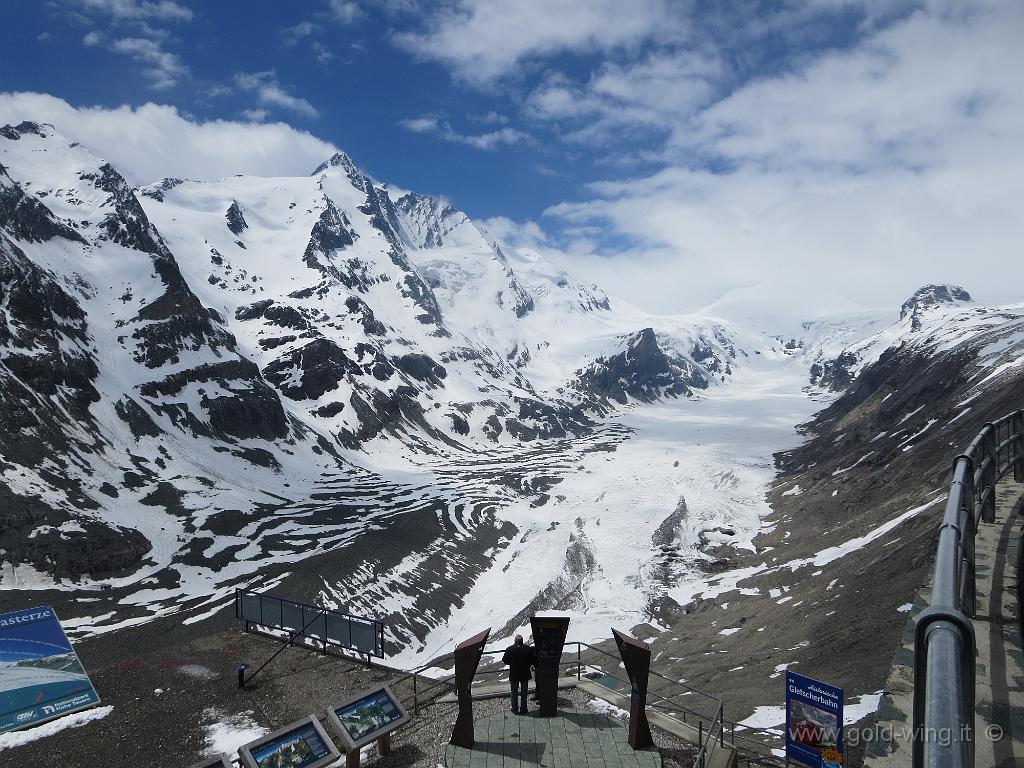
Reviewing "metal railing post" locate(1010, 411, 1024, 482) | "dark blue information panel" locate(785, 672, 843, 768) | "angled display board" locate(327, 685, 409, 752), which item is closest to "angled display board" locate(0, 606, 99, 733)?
"angled display board" locate(327, 685, 409, 752)

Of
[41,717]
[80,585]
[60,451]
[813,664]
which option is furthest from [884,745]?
[60,451]

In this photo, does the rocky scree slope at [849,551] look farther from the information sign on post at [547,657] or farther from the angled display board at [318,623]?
the angled display board at [318,623]

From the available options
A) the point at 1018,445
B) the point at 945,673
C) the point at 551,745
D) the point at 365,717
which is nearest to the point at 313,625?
the point at 365,717

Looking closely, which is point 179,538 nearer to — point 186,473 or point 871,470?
point 186,473

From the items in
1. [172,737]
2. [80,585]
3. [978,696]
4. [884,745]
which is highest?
[978,696]

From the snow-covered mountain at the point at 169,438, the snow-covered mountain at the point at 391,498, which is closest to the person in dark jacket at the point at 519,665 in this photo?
the snow-covered mountain at the point at 391,498

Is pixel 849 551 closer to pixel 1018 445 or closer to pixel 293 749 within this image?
Result: pixel 1018 445

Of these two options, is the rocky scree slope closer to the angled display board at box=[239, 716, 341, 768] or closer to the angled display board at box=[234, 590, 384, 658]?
the angled display board at box=[234, 590, 384, 658]
